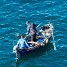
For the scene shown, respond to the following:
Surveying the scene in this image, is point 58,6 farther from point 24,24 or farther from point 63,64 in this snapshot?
point 63,64

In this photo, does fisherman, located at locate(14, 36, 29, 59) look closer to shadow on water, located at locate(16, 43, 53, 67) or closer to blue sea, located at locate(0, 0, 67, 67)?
shadow on water, located at locate(16, 43, 53, 67)

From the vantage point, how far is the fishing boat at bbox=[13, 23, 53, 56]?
158ft

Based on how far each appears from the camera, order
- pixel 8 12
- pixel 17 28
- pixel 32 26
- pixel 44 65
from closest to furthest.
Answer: pixel 44 65 → pixel 32 26 → pixel 17 28 → pixel 8 12

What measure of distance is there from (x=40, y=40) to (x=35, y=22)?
5.44 meters

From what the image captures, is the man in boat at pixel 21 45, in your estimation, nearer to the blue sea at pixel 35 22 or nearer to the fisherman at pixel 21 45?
the fisherman at pixel 21 45

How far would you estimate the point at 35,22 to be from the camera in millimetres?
55750

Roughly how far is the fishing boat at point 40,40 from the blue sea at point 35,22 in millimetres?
803

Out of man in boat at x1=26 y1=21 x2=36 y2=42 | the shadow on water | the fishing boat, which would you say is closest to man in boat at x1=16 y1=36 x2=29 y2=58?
the fishing boat

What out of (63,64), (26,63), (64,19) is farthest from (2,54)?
(64,19)

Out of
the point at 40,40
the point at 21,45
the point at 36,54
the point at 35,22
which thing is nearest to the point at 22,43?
the point at 21,45

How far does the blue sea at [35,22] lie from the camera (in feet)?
158

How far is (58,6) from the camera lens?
194 feet

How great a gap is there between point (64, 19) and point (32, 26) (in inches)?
288

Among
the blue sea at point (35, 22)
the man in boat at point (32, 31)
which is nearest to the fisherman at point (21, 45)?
the blue sea at point (35, 22)
